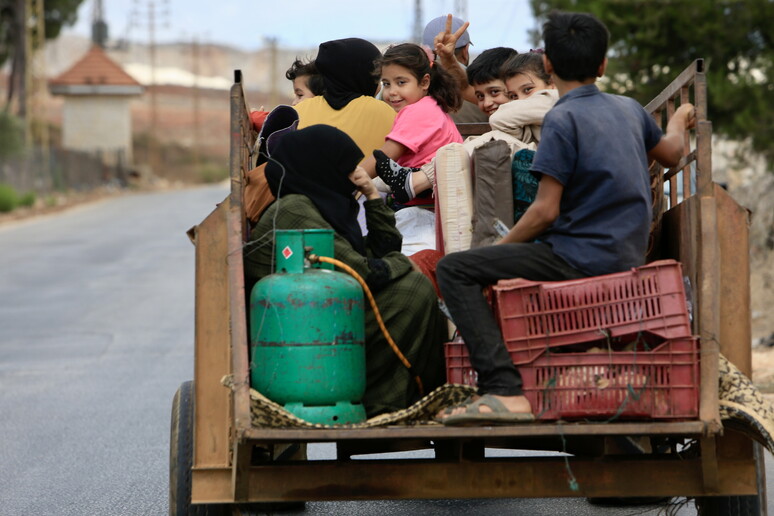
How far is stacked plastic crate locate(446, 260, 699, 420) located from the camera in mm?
4188

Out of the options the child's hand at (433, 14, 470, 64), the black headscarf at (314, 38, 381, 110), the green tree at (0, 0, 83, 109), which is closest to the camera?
the black headscarf at (314, 38, 381, 110)

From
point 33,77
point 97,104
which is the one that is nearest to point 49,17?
point 33,77

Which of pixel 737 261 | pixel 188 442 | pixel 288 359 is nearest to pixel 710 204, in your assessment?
pixel 737 261

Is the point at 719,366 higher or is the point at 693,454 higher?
the point at 719,366

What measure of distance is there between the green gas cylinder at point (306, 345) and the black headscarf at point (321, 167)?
0.50 m

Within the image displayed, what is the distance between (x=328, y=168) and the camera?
4.94 metres

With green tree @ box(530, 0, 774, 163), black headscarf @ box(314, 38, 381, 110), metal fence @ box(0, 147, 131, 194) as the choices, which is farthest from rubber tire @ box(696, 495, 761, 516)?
metal fence @ box(0, 147, 131, 194)

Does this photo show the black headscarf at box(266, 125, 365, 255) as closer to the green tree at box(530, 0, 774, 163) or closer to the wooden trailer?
the wooden trailer

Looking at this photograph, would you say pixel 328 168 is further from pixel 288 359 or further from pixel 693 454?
pixel 693 454

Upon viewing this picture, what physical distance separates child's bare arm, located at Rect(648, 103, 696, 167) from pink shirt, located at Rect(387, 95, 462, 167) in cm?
148

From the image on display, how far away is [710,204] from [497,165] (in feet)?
3.17

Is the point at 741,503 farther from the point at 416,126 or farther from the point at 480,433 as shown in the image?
the point at 416,126

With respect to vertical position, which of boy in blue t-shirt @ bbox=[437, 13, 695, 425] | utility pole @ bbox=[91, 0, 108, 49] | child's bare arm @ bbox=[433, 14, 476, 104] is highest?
utility pole @ bbox=[91, 0, 108, 49]

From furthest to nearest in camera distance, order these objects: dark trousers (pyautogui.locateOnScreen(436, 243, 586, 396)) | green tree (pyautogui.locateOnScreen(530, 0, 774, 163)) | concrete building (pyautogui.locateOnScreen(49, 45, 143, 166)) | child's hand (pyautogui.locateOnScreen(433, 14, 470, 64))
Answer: concrete building (pyautogui.locateOnScreen(49, 45, 143, 166)), green tree (pyautogui.locateOnScreen(530, 0, 774, 163)), child's hand (pyautogui.locateOnScreen(433, 14, 470, 64)), dark trousers (pyautogui.locateOnScreen(436, 243, 586, 396))
